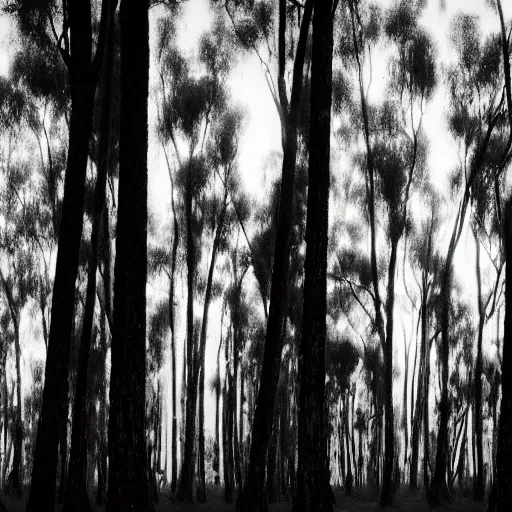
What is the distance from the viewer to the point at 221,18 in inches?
849

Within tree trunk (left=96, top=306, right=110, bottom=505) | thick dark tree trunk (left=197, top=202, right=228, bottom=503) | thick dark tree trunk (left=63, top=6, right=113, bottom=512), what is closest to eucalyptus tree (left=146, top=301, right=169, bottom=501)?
tree trunk (left=96, top=306, right=110, bottom=505)

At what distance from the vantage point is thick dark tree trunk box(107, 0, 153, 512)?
7215 mm

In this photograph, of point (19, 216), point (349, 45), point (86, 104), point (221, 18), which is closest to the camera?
point (86, 104)

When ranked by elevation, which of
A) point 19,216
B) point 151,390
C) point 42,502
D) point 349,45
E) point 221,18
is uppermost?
point 221,18

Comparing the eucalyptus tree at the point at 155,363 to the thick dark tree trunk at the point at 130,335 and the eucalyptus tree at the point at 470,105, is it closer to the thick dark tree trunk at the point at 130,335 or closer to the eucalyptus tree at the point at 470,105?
the eucalyptus tree at the point at 470,105

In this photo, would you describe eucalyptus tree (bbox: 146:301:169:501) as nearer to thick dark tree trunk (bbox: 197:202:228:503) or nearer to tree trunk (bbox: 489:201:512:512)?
thick dark tree trunk (bbox: 197:202:228:503)

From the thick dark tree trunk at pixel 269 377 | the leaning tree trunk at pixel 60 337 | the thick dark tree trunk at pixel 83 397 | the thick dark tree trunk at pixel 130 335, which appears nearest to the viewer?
the thick dark tree trunk at pixel 130 335

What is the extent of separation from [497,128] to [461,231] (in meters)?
3.71

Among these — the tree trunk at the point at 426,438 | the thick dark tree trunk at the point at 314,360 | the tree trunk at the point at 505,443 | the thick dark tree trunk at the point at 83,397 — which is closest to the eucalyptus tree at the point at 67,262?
the thick dark tree trunk at the point at 83,397

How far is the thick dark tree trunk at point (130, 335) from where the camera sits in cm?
721

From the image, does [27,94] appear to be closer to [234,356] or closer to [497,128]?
[234,356]

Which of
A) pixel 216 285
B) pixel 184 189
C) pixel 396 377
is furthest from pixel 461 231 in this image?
pixel 396 377

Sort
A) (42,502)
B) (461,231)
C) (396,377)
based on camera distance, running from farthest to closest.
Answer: (396,377)
(461,231)
(42,502)

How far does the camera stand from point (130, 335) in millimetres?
7258
